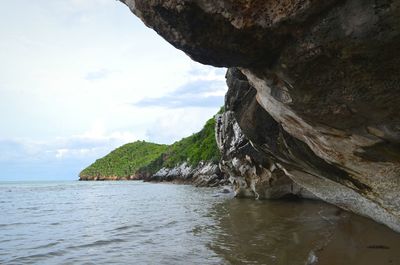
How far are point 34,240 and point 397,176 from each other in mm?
12356

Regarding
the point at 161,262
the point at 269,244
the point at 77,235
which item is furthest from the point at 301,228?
the point at 77,235

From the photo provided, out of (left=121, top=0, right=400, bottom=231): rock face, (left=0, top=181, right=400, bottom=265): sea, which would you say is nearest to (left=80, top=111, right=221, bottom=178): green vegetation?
(left=0, top=181, right=400, bottom=265): sea

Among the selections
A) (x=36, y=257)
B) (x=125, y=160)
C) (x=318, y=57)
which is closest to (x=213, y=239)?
(x=36, y=257)

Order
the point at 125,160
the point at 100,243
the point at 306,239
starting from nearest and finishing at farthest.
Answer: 1. the point at 306,239
2. the point at 100,243
3. the point at 125,160

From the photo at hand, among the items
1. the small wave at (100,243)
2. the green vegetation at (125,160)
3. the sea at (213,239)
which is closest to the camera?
the sea at (213,239)

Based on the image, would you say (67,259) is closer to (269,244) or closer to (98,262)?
(98,262)

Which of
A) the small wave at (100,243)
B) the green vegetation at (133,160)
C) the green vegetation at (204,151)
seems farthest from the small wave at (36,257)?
the green vegetation at (133,160)

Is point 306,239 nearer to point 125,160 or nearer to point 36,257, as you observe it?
point 36,257

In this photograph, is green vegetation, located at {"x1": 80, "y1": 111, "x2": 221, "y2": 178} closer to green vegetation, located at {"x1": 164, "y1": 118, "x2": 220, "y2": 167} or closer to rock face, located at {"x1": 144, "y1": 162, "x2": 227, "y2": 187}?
green vegetation, located at {"x1": 164, "y1": 118, "x2": 220, "y2": 167}

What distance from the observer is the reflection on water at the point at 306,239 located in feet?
27.3

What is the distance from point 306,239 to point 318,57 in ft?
24.8

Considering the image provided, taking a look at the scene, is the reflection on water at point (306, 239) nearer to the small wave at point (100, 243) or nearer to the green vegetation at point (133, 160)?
the small wave at point (100, 243)

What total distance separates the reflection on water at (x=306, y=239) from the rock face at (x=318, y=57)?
6.19ft

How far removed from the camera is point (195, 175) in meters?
56.4
